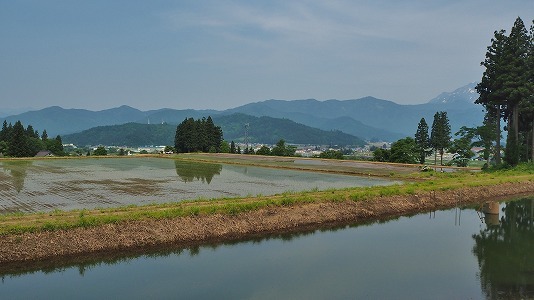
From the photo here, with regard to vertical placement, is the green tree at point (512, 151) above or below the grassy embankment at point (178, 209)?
above

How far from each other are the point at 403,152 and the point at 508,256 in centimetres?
4365

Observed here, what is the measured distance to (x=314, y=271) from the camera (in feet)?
44.2

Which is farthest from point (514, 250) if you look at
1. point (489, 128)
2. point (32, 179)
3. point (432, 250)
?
point (489, 128)

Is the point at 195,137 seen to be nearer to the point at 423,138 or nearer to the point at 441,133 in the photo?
the point at 423,138

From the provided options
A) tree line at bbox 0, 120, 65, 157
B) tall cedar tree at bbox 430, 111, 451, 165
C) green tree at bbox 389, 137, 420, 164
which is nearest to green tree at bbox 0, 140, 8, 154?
tree line at bbox 0, 120, 65, 157

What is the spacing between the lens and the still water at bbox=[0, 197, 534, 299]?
38.3ft

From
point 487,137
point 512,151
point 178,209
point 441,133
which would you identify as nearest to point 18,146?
point 178,209

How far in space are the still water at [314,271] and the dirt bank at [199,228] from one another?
0.89 m

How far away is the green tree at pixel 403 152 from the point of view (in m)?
57.8

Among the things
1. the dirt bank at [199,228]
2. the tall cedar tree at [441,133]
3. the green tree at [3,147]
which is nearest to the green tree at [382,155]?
the tall cedar tree at [441,133]

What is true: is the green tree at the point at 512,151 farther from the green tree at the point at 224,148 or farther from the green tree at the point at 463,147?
the green tree at the point at 224,148

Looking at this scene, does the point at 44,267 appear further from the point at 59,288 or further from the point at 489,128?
the point at 489,128

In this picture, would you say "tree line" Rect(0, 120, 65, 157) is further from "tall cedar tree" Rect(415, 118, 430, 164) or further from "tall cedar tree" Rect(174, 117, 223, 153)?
"tall cedar tree" Rect(415, 118, 430, 164)

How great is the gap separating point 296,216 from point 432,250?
653 centimetres
